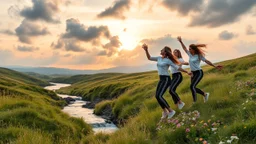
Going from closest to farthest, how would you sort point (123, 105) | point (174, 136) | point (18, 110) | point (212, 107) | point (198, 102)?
point (174, 136) → point (212, 107) → point (198, 102) → point (18, 110) → point (123, 105)

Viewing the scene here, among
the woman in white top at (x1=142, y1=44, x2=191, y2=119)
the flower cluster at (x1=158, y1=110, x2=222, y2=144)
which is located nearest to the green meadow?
the flower cluster at (x1=158, y1=110, x2=222, y2=144)

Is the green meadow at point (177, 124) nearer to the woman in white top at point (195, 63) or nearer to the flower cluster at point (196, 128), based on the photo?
the flower cluster at point (196, 128)

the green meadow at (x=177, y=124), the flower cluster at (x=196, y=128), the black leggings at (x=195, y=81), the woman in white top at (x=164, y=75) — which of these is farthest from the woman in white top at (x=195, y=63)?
the flower cluster at (x=196, y=128)

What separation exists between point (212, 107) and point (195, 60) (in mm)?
2825

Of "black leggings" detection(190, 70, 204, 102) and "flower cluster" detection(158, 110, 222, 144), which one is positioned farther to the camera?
"black leggings" detection(190, 70, 204, 102)

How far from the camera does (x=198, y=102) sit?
43.8 feet

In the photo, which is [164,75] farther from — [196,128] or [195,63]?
[196,128]

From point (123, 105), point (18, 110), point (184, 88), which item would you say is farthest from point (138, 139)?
point (123, 105)

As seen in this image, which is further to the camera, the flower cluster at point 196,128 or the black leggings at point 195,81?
the black leggings at point 195,81

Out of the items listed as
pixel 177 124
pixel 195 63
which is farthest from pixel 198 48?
pixel 177 124

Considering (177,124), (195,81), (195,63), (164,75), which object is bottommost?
(177,124)

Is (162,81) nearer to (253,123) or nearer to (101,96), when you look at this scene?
(253,123)

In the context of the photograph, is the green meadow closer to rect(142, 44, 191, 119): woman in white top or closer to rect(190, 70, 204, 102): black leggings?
rect(190, 70, 204, 102): black leggings

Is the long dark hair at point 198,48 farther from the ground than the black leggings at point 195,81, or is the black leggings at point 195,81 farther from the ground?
the long dark hair at point 198,48
